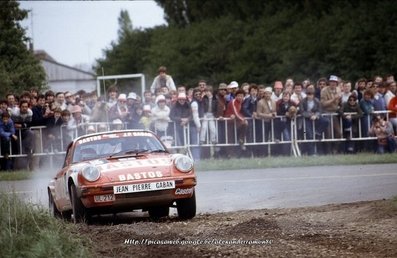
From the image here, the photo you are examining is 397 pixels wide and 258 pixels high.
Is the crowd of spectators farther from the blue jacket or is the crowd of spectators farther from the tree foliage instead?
the tree foliage

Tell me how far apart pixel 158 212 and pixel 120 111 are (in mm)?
9505

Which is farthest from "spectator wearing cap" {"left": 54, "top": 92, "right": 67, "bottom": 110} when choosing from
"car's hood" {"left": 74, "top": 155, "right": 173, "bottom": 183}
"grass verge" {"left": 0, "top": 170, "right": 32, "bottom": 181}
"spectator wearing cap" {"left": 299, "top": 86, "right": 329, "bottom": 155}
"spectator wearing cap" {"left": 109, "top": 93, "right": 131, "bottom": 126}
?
"car's hood" {"left": 74, "top": 155, "right": 173, "bottom": 183}

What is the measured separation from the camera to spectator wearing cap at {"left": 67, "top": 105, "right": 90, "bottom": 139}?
2391 cm

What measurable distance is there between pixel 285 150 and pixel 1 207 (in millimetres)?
14647

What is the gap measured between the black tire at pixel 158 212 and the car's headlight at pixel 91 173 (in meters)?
1.43

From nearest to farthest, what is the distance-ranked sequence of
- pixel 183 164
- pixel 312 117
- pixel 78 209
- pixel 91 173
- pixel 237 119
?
pixel 91 173
pixel 78 209
pixel 183 164
pixel 312 117
pixel 237 119

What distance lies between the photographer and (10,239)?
9547 mm

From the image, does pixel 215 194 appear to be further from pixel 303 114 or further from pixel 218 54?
pixel 218 54

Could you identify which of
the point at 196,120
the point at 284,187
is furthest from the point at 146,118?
the point at 284,187

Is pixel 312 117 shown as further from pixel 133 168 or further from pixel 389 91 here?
pixel 133 168

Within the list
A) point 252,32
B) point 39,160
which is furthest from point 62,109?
point 252,32

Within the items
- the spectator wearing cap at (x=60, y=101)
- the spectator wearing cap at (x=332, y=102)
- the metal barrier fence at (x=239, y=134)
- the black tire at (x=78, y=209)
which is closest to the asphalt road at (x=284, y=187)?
the black tire at (x=78, y=209)

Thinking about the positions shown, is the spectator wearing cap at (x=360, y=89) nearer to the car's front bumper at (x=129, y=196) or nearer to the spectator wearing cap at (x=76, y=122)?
the spectator wearing cap at (x=76, y=122)

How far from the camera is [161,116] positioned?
23844 millimetres
